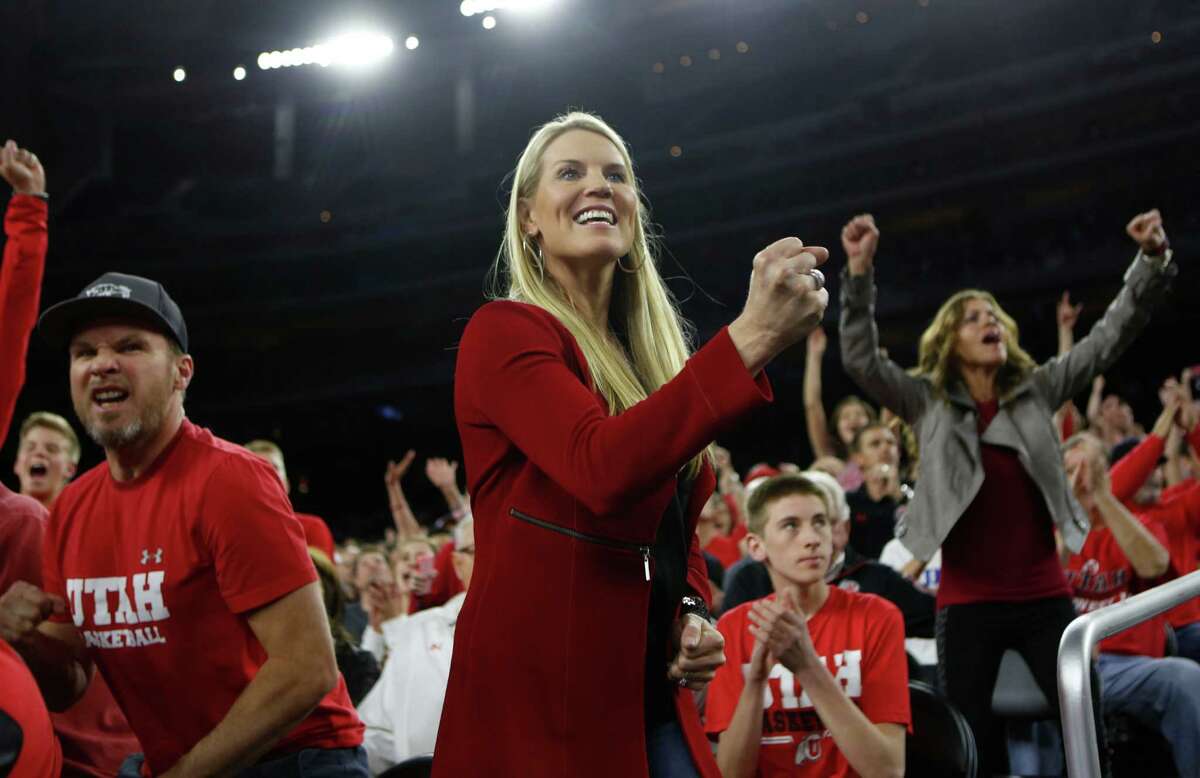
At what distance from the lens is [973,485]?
3.39m

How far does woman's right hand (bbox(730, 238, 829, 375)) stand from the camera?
1157mm

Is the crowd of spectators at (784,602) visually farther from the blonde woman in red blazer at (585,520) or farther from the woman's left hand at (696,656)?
the woman's left hand at (696,656)

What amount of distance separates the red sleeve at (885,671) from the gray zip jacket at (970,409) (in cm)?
57

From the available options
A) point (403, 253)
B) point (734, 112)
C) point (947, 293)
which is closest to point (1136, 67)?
point (947, 293)

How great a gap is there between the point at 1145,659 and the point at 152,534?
283 centimetres

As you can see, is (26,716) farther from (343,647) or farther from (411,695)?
(343,647)

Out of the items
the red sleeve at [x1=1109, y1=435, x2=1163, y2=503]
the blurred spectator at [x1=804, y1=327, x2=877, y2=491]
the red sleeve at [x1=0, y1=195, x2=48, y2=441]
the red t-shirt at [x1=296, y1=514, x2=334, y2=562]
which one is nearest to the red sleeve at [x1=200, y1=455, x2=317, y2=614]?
the red sleeve at [x1=0, y1=195, x2=48, y2=441]

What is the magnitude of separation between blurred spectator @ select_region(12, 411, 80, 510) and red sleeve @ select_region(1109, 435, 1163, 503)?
364cm

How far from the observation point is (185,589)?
2012 mm

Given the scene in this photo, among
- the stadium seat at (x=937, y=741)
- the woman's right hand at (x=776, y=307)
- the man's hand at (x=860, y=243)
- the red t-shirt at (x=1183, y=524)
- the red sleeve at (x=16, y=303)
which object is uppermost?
the man's hand at (x=860, y=243)

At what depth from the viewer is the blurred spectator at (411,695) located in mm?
3674

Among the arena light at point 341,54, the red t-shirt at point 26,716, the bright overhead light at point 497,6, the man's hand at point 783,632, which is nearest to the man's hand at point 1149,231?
the man's hand at point 783,632

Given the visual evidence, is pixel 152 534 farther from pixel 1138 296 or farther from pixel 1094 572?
pixel 1094 572

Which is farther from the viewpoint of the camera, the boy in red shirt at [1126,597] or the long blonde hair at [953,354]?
the long blonde hair at [953,354]
